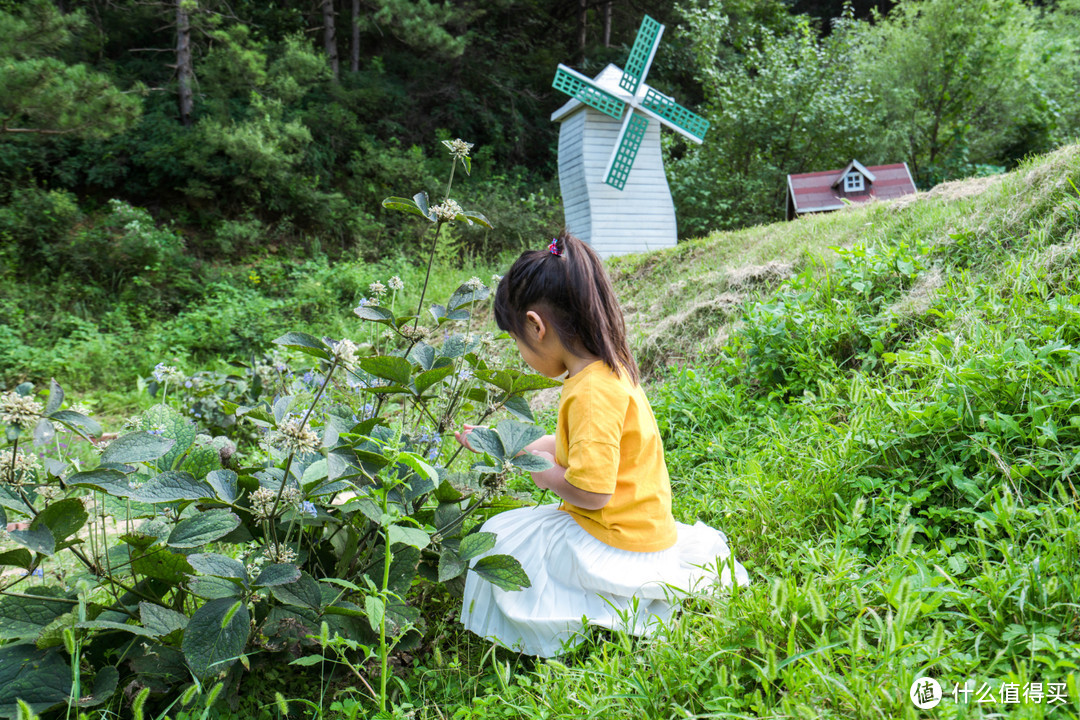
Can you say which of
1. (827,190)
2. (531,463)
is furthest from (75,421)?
(827,190)

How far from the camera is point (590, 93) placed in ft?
→ 28.0

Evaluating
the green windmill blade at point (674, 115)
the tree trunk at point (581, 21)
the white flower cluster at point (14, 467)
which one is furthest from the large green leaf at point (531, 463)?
the tree trunk at point (581, 21)

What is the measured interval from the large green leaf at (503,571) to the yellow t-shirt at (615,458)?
0.85 feet

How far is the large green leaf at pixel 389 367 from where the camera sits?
1.46 meters

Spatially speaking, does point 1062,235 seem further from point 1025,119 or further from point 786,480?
point 1025,119

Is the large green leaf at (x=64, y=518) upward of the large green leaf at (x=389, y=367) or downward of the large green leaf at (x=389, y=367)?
downward

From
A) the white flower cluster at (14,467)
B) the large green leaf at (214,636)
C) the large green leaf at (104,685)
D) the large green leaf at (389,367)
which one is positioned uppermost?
the large green leaf at (389,367)

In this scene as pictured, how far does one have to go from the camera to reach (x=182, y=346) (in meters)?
7.18

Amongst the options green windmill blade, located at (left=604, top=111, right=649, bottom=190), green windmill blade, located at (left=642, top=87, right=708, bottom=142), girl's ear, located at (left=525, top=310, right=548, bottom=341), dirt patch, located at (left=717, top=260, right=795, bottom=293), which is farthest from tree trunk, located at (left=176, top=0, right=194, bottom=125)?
girl's ear, located at (left=525, top=310, right=548, bottom=341)

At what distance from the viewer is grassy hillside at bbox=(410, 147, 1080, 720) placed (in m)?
1.15

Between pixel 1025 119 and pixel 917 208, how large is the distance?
12107 mm

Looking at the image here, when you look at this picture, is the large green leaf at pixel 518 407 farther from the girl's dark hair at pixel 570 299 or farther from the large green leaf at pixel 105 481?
the large green leaf at pixel 105 481

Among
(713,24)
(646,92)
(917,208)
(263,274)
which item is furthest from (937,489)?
(713,24)

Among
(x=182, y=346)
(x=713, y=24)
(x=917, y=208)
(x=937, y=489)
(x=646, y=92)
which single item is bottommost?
(x=182, y=346)
